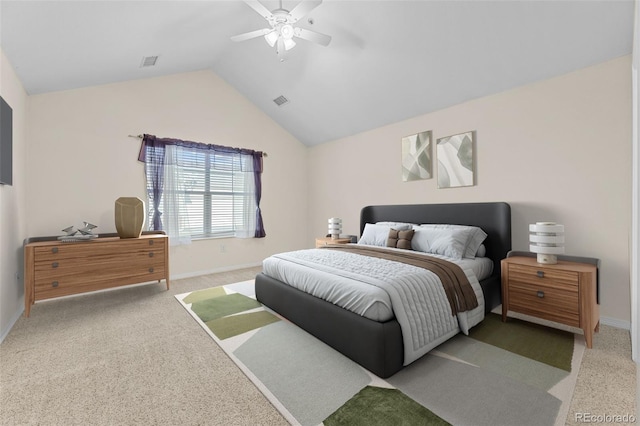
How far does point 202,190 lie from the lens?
4.54 m

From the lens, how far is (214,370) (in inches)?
72.4

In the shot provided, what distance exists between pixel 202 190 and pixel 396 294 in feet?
12.4

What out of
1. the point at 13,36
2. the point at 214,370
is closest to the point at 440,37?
the point at 214,370

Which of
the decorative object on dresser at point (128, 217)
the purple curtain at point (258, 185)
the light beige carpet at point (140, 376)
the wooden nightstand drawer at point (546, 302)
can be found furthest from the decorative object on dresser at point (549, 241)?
the decorative object on dresser at point (128, 217)

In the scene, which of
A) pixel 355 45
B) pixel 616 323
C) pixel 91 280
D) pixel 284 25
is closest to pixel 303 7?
pixel 284 25

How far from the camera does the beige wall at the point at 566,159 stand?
236 cm

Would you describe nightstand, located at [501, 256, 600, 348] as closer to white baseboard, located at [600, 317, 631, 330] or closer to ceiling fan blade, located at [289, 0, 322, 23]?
white baseboard, located at [600, 317, 631, 330]

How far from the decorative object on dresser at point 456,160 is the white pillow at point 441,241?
0.72 metres

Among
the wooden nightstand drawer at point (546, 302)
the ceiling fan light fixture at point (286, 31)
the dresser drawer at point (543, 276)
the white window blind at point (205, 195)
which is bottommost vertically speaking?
the wooden nightstand drawer at point (546, 302)

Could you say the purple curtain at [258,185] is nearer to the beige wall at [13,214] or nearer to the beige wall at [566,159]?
the beige wall at [566,159]

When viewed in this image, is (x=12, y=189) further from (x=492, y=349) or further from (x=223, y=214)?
(x=492, y=349)

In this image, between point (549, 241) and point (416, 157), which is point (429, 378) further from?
point (416, 157)

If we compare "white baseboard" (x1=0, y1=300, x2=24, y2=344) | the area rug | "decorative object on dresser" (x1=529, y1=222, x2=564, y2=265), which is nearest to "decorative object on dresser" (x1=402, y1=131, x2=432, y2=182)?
"decorative object on dresser" (x1=529, y1=222, x2=564, y2=265)

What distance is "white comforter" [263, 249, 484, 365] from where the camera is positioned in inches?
71.1
